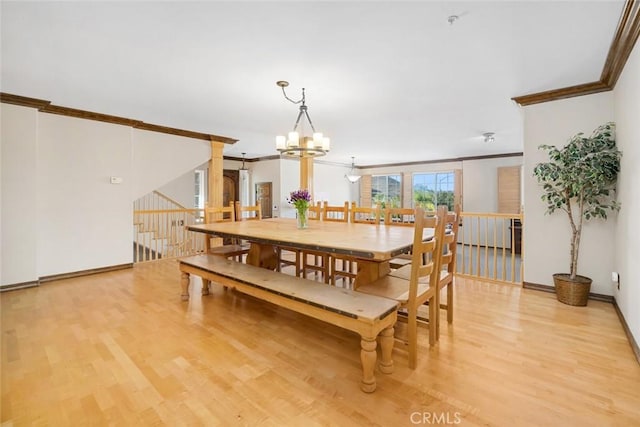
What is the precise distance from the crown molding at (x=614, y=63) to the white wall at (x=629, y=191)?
79 mm

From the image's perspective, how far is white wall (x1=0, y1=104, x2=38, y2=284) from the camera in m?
3.45

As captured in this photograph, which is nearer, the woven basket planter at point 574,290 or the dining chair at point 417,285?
the dining chair at point 417,285

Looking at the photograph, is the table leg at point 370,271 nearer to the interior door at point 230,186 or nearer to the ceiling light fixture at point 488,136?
the ceiling light fixture at point 488,136

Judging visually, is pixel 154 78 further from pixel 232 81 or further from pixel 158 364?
pixel 158 364

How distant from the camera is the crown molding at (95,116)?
3475 millimetres

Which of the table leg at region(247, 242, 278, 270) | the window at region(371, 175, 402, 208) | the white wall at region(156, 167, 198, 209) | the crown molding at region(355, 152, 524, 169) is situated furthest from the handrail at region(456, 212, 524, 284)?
the white wall at region(156, 167, 198, 209)

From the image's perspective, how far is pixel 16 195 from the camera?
3535 mm

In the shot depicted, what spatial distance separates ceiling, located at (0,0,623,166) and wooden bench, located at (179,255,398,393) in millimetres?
1918

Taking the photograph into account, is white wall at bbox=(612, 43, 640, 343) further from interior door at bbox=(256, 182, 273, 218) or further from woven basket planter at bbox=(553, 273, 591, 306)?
interior door at bbox=(256, 182, 273, 218)

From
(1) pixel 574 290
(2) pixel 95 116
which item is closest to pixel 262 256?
(2) pixel 95 116

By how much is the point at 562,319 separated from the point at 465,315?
86 centimetres

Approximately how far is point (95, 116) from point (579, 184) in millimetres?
6096

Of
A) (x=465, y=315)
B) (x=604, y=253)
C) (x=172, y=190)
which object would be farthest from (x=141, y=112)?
(x=604, y=253)

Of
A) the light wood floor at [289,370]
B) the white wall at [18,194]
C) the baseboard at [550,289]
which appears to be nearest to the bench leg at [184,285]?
the light wood floor at [289,370]
